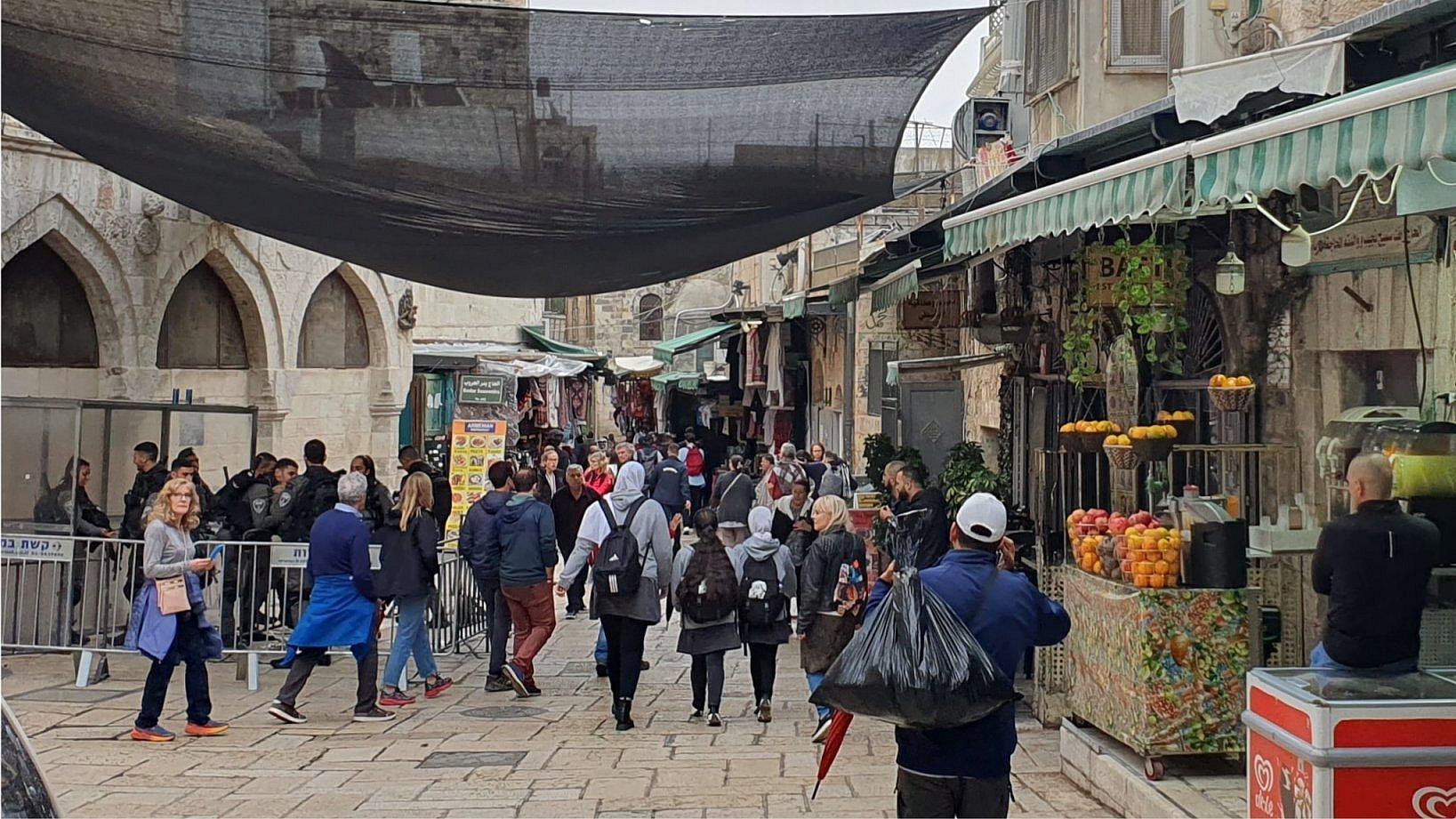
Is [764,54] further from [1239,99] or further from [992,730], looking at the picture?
[992,730]

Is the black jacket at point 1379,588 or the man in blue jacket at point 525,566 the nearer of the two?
the black jacket at point 1379,588

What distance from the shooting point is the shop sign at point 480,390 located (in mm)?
15289

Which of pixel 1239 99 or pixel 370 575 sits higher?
pixel 1239 99

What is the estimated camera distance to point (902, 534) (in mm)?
9453

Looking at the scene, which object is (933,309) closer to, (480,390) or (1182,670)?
(480,390)

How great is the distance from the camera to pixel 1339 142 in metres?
4.38

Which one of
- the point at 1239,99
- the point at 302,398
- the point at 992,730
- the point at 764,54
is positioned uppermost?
the point at 764,54

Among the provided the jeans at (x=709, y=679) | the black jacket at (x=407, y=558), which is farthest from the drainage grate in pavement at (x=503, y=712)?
the jeans at (x=709, y=679)

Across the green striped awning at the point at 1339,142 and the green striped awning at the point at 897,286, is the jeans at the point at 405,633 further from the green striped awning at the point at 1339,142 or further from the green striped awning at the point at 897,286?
the green striped awning at the point at 1339,142

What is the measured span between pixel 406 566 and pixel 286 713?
1.23 metres

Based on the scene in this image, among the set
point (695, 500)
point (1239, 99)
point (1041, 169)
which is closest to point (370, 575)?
point (1041, 169)

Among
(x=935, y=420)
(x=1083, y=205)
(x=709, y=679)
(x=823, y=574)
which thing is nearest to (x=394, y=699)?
(x=709, y=679)

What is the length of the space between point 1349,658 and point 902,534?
4.48 m

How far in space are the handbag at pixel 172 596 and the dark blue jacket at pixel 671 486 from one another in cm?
875
